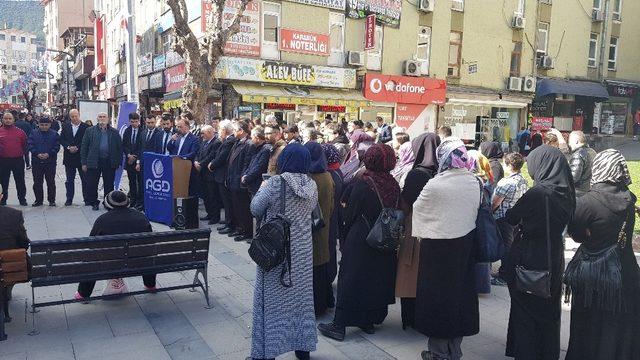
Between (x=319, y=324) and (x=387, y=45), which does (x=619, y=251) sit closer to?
(x=319, y=324)

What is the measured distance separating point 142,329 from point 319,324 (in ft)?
5.41

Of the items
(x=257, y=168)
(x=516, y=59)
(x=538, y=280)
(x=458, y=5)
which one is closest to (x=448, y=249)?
(x=538, y=280)

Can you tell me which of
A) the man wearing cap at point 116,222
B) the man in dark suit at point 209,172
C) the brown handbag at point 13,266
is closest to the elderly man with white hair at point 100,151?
the man in dark suit at point 209,172

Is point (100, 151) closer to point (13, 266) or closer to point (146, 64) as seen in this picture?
point (13, 266)

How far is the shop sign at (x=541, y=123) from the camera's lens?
26.3 m

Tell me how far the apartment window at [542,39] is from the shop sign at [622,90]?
→ 5368mm

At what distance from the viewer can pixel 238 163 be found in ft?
26.0

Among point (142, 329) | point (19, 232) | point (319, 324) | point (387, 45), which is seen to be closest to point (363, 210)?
point (319, 324)

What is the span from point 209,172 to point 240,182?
4.30 ft

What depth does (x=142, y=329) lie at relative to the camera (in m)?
4.60

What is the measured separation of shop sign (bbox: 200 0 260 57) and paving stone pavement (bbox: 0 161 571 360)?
1317 cm

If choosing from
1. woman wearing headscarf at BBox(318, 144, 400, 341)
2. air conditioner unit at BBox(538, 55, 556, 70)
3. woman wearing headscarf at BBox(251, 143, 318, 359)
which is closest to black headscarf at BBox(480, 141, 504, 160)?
woman wearing headscarf at BBox(318, 144, 400, 341)

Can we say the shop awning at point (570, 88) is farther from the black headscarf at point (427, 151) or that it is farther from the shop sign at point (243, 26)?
the black headscarf at point (427, 151)

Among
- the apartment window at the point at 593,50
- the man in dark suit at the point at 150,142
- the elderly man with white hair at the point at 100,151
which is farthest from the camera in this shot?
the apartment window at the point at 593,50
